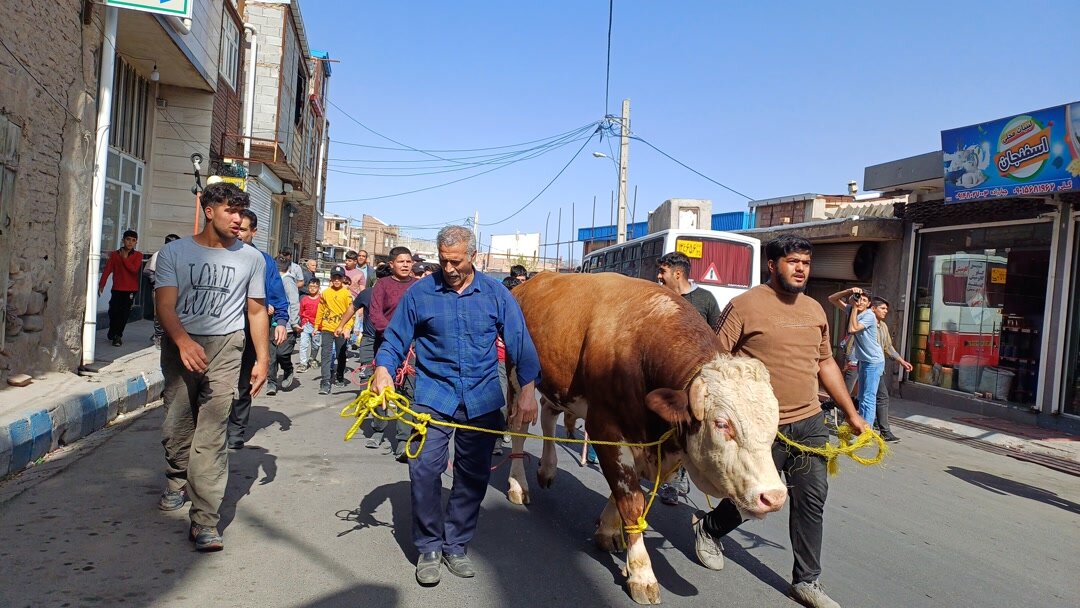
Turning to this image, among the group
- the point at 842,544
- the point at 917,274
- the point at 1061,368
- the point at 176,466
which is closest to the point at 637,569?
the point at 842,544

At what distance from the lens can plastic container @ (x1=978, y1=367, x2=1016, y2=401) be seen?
12.7 metres

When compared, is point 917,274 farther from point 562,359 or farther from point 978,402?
point 562,359

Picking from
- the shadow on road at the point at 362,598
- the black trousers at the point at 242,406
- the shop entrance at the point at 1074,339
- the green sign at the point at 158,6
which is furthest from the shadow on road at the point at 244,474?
the shop entrance at the point at 1074,339

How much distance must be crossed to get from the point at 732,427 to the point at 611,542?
1496 millimetres

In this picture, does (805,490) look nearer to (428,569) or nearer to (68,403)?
(428,569)

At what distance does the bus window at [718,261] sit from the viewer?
1452 centimetres

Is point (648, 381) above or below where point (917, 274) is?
below

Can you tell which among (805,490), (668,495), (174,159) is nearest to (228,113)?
(174,159)

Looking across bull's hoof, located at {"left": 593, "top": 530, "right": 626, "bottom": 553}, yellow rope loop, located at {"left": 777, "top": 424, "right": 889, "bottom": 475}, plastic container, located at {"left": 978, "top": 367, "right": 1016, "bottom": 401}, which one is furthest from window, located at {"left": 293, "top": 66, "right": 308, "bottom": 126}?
yellow rope loop, located at {"left": 777, "top": 424, "right": 889, "bottom": 475}

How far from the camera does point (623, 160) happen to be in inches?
1024

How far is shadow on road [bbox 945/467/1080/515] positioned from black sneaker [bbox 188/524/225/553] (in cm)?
726

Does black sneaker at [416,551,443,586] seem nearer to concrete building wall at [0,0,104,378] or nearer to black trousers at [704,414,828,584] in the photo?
black trousers at [704,414,828,584]

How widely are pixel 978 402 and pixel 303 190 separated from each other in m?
23.7

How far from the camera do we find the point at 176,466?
4.53 metres
